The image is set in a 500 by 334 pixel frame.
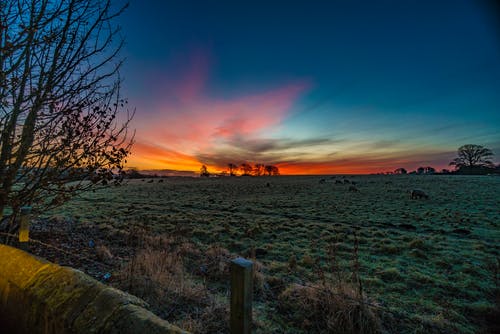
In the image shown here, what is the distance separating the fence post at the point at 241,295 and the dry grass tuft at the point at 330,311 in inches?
92.8

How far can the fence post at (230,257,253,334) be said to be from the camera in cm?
189

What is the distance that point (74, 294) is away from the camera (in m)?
1.78

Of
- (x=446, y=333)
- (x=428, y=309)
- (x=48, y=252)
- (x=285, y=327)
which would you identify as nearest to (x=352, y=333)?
(x=285, y=327)

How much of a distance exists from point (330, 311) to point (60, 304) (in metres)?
3.78

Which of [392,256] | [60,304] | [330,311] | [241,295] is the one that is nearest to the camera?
[60,304]

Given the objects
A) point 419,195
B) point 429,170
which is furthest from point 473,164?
point 419,195

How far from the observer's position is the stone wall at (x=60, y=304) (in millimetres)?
1531

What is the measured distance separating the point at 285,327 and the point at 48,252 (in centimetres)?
583

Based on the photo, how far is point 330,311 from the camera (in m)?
3.92

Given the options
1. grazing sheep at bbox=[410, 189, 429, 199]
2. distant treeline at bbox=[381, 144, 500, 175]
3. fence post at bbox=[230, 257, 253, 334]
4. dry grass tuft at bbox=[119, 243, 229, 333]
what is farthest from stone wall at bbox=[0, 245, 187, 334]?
distant treeline at bbox=[381, 144, 500, 175]

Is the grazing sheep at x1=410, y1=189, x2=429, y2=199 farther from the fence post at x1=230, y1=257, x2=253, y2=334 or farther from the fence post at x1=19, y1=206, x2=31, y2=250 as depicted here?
the fence post at x1=19, y1=206, x2=31, y2=250

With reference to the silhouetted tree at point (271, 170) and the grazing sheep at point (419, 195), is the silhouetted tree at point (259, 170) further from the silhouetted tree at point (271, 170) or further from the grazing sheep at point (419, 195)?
the grazing sheep at point (419, 195)

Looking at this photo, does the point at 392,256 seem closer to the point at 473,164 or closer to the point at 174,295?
the point at 174,295

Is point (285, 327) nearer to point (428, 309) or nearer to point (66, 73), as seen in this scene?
point (428, 309)
